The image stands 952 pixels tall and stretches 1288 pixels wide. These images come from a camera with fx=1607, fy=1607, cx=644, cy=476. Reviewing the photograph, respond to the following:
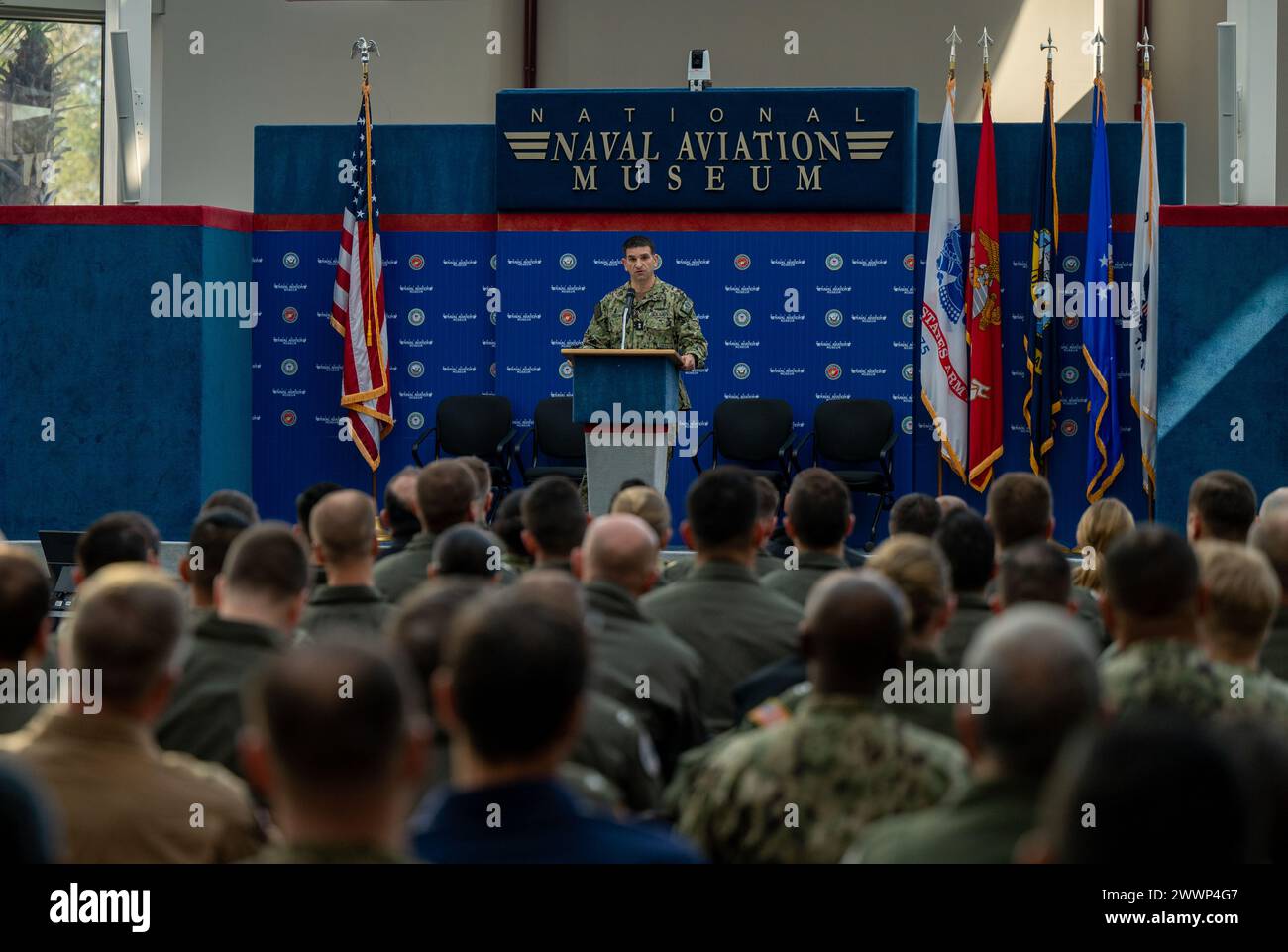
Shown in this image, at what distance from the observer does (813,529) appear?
16.2 ft

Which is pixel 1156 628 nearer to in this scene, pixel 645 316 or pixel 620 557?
pixel 620 557

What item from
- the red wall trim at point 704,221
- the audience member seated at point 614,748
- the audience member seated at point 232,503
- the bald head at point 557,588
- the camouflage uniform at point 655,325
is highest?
the red wall trim at point 704,221

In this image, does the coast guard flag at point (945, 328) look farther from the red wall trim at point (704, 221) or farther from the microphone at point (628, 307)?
the microphone at point (628, 307)

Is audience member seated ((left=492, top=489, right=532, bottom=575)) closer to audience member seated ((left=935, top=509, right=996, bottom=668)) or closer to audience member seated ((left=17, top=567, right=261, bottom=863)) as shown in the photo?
audience member seated ((left=935, top=509, right=996, bottom=668))

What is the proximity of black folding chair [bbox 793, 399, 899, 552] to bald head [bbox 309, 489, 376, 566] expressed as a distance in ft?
20.4

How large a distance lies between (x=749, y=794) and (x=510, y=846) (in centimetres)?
71

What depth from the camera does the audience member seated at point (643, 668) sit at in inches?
142

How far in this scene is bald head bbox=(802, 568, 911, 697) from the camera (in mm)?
2645

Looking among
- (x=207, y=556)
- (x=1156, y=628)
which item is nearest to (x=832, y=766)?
(x=1156, y=628)

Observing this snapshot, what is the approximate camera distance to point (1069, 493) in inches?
413

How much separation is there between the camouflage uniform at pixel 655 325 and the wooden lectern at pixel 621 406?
1.09m

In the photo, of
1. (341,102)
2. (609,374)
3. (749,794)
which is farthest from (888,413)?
(749,794)

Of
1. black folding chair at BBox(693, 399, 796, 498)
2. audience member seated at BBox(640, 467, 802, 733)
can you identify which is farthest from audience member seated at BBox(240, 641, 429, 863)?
black folding chair at BBox(693, 399, 796, 498)

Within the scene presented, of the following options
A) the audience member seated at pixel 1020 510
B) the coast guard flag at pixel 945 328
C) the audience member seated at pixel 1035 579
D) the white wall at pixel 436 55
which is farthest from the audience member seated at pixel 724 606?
the white wall at pixel 436 55
